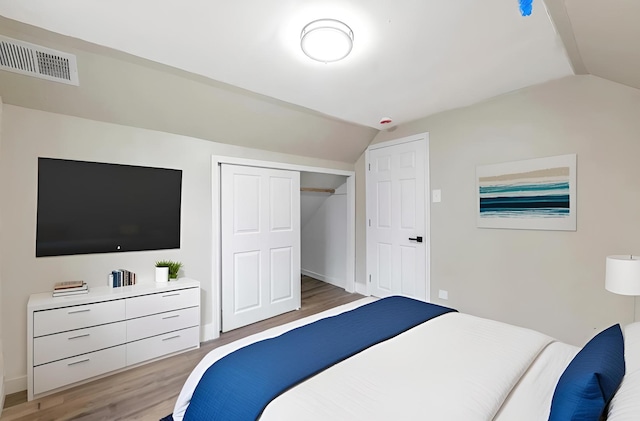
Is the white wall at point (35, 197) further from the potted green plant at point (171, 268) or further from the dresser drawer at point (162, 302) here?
the dresser drawer at point (162, 302)

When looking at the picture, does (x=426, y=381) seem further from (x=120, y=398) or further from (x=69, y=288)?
(x=69, y=288)

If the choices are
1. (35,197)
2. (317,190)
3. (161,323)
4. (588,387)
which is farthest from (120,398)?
(317,190)

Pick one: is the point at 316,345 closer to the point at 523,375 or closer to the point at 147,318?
the point at 523,375

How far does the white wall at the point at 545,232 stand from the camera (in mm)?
2268

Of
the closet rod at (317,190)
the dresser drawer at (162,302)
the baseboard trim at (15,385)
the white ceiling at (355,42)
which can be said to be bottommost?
the baseboard trim at (15,385)

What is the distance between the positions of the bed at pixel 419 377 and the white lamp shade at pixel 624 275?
624 millimetres

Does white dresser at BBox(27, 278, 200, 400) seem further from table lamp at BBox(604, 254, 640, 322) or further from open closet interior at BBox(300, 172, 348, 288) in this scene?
table lamp at BBox(604, 254, 640, 322)

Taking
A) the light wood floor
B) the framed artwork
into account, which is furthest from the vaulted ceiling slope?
the light wood floor

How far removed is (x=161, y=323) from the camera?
2.48 m

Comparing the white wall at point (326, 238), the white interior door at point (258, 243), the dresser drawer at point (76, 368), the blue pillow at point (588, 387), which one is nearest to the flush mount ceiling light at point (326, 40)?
the white interior door at point (258, 243)

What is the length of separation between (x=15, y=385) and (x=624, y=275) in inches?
164

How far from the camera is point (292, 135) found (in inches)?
134

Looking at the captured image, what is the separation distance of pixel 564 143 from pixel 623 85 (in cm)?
52

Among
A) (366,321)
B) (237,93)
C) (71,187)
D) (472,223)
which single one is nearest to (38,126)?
(71,187)
